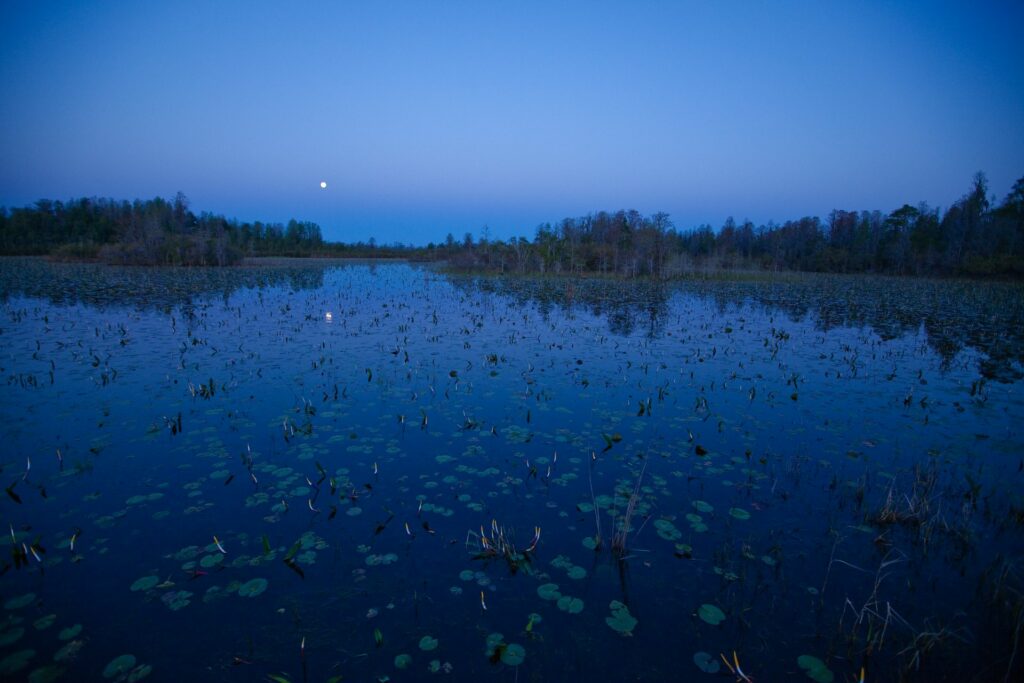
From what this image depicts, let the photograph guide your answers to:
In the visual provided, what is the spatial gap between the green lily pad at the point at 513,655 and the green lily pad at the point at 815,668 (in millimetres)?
2171

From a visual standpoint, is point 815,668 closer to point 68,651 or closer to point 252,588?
point 252,588

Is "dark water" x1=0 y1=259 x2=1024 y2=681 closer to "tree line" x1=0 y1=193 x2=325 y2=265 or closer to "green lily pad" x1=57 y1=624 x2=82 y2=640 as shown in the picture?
"green lily pad" x1=57 y1=624 x2=82 y2=640

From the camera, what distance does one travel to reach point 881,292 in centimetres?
3688

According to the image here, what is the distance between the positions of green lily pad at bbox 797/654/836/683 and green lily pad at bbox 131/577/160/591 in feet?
18.6

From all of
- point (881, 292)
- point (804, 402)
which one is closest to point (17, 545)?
point (804, 402)

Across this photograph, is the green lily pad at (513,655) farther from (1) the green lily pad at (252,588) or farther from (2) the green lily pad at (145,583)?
(2) the green lily pad at (145,583)

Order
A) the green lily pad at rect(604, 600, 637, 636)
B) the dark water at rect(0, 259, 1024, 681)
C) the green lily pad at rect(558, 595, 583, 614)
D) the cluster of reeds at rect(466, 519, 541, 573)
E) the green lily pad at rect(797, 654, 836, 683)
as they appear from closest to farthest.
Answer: the green lily pad at rect(797, 654, 836, 683) < the dark water at rect(0, 259, 1024, 681) < the green lily pad at rect(604, 600, 637, 636) < the green lily pad at rect(558, 595, 583, 614) < the cluster of reeds at rect(466, 519, 541, 573)

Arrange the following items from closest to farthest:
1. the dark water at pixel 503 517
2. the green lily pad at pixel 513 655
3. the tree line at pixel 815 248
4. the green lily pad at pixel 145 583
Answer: the green lily pad at pixel 513 655, the dark water at pixel 503 517, the green lily pad at pixel 145 583, the tree line at pixel 815 248

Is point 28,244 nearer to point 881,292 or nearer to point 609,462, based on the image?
point 609,462

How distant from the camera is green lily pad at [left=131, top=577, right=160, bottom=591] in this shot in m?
4.00

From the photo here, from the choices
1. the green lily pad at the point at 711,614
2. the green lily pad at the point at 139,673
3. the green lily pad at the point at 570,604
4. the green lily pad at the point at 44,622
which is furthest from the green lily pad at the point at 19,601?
the green lily pad at the point at 711,614

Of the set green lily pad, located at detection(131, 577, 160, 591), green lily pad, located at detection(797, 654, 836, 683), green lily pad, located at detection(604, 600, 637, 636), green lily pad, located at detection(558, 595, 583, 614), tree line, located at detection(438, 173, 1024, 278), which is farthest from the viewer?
tree line, located at detection(438, 173, 1024, 278)

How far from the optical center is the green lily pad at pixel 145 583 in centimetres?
400

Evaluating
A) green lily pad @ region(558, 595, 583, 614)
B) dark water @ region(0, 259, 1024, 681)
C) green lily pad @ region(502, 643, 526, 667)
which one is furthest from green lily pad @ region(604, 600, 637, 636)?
green lily pad @ region(502, 643, 526, 667)
